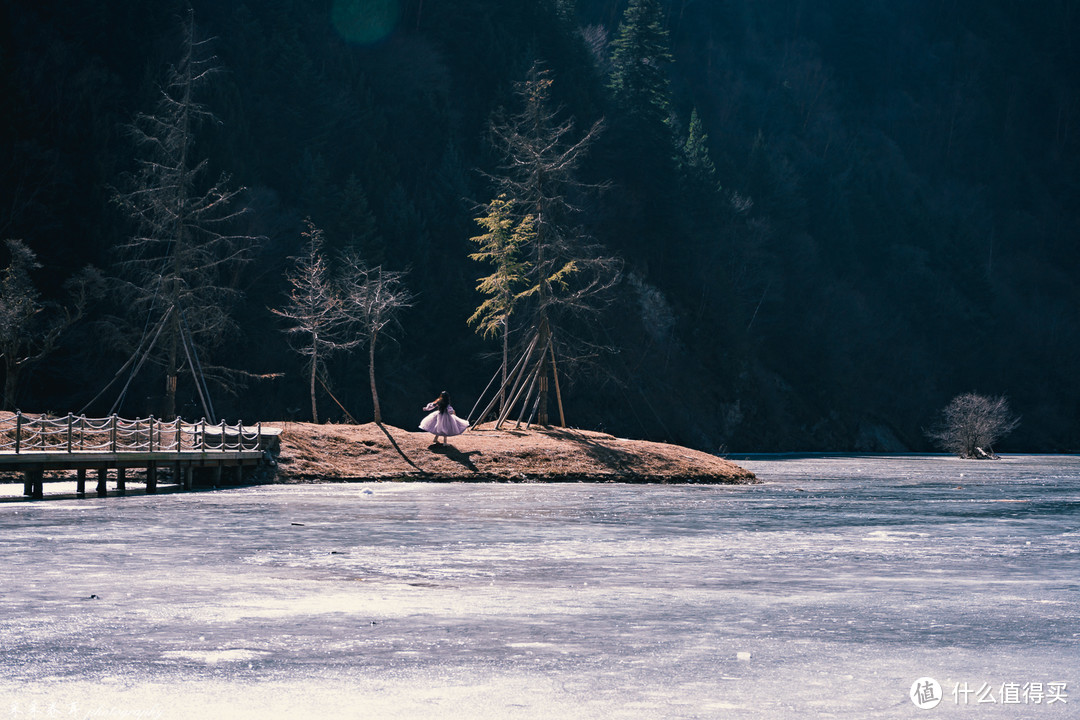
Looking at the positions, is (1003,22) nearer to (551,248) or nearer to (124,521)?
(551,248)

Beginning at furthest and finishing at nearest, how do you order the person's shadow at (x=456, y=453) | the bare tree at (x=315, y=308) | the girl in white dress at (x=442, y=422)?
the bare tree at (x=315, y=308)
the girl in white dress at (x=442, y=422)
the person's shadow at (x=456, y=453)

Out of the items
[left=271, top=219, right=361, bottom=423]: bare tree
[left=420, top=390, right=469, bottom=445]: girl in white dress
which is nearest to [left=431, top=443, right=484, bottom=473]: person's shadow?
[left=420, top=390, right=469, bottom=445]: girl in white dress

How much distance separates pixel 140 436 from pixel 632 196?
6320cm

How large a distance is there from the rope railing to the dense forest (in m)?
4.12

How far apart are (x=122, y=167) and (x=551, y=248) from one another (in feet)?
89.8

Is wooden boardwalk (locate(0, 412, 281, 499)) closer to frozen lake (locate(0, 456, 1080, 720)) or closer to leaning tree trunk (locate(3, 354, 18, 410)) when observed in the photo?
frozen lake (locate(0, 456, 1080, 720))

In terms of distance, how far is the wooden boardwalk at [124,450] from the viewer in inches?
1177

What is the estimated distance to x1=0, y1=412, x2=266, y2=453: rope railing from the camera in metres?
33.5

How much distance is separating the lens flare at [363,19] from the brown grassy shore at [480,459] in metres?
57.5

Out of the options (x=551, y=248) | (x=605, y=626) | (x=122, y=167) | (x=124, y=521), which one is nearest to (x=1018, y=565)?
(x=605, y=626)

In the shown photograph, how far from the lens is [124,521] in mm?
22656

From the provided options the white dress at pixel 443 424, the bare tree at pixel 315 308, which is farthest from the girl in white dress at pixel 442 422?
the bare tree at pixel 315 308

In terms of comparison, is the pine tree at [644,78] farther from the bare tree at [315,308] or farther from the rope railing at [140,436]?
the rope railing at [140,436]

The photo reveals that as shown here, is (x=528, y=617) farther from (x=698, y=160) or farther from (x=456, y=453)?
(x=698, y=160)
